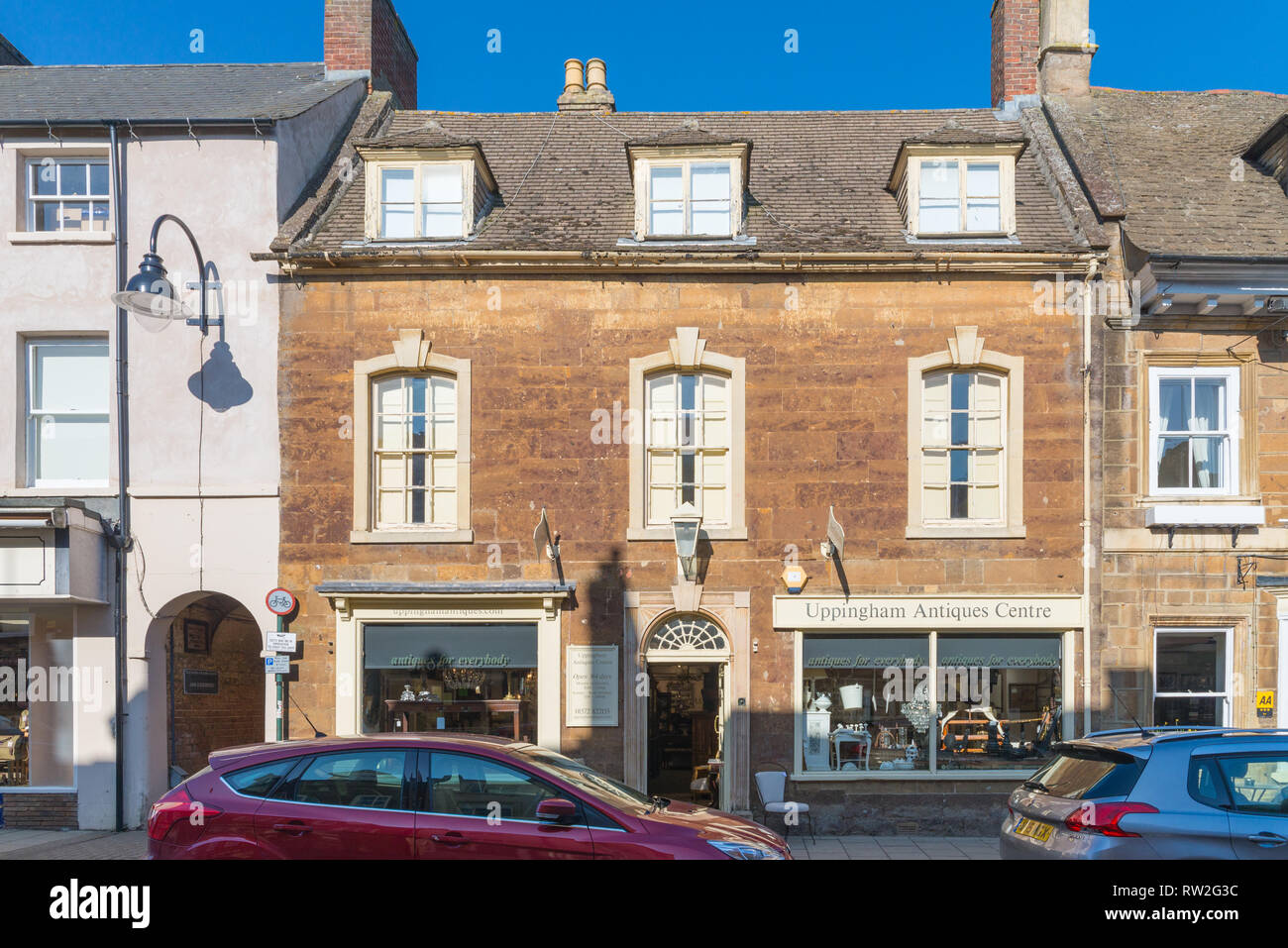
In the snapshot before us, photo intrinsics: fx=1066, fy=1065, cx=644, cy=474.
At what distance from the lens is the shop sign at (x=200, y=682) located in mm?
15141

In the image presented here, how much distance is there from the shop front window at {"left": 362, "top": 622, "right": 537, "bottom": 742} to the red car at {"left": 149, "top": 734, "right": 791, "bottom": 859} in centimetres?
599

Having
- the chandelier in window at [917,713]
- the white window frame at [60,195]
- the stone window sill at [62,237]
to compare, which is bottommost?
the chandelier in window at [917,713]

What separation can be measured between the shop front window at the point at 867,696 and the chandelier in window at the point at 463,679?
427cm

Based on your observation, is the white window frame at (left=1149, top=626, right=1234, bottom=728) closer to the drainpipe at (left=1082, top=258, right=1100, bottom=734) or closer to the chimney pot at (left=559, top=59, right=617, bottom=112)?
the drainpipe at (left=1082, top=258, right=1100, bottom=734)

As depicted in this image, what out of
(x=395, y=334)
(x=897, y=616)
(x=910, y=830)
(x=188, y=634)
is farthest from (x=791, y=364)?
(x=188, y=634)

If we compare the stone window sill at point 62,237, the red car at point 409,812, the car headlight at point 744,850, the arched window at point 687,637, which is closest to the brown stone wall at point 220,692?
the stone window sill at point 62,237

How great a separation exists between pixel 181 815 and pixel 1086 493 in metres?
11.3

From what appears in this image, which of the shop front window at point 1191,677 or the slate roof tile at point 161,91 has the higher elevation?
the slate roof tile at point 161,91

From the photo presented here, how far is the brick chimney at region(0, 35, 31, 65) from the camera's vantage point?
18.6 metres

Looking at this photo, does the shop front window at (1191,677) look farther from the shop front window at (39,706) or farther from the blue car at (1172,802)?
the shop front window at (39,706)

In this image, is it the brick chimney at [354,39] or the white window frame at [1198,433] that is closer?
the white window frame at [1198,433]

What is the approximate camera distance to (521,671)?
14.0 meters

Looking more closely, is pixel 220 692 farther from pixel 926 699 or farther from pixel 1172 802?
pixel 1172 802

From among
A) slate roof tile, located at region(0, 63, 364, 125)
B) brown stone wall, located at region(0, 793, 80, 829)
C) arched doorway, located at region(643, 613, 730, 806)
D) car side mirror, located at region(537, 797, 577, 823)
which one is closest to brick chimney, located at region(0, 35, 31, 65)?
slate roof tile, located at region(0, 63, 364, 125)
